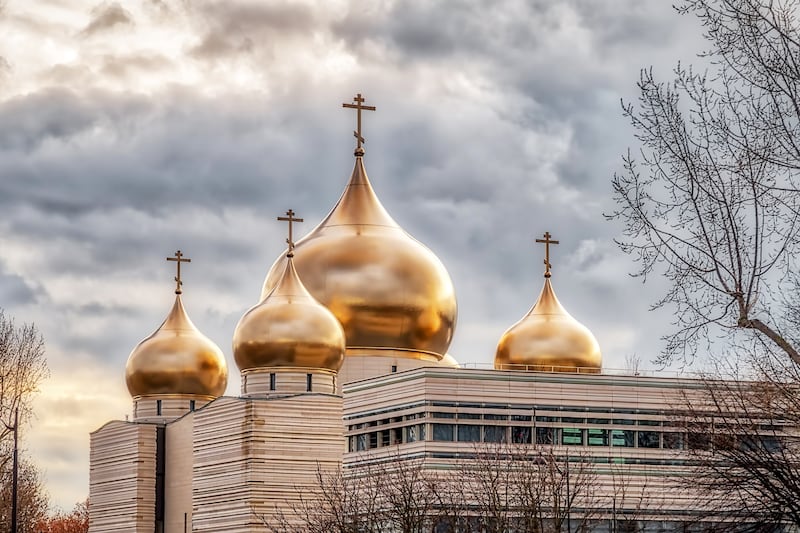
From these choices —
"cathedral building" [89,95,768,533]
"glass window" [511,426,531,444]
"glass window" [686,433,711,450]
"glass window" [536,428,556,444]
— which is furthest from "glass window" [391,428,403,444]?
"glass window" [686,433,711,450]

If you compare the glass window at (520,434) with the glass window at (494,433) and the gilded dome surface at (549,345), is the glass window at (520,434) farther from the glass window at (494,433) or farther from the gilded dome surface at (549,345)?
the gilded dome surface at (549,345)

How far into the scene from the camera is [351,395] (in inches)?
1951

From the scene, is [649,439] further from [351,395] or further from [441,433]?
[351,395]

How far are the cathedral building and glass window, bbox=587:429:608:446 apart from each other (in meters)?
0.04

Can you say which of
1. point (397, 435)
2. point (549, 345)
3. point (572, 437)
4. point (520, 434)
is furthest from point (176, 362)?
point (572, 437)

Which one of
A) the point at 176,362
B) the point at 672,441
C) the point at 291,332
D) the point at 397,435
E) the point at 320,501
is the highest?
the point at 176,362

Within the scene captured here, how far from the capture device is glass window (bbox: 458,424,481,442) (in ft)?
148

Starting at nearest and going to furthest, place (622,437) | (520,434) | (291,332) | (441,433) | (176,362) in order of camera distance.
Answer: (441,433) → (520,434) → (622,437) → (291,332) → (176,362)

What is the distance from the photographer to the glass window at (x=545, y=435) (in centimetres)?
4528

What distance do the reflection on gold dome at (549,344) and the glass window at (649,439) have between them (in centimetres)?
683

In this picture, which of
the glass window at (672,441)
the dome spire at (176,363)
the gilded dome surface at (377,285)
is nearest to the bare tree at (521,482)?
the glass window at (672,441)

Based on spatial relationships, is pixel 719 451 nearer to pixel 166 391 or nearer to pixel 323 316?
pixel 323 316

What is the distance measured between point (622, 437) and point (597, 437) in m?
0.75

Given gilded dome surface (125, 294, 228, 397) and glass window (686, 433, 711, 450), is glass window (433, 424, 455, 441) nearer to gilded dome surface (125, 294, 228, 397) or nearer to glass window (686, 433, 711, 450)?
gilded dome surface (125, 294, 228, 397)
